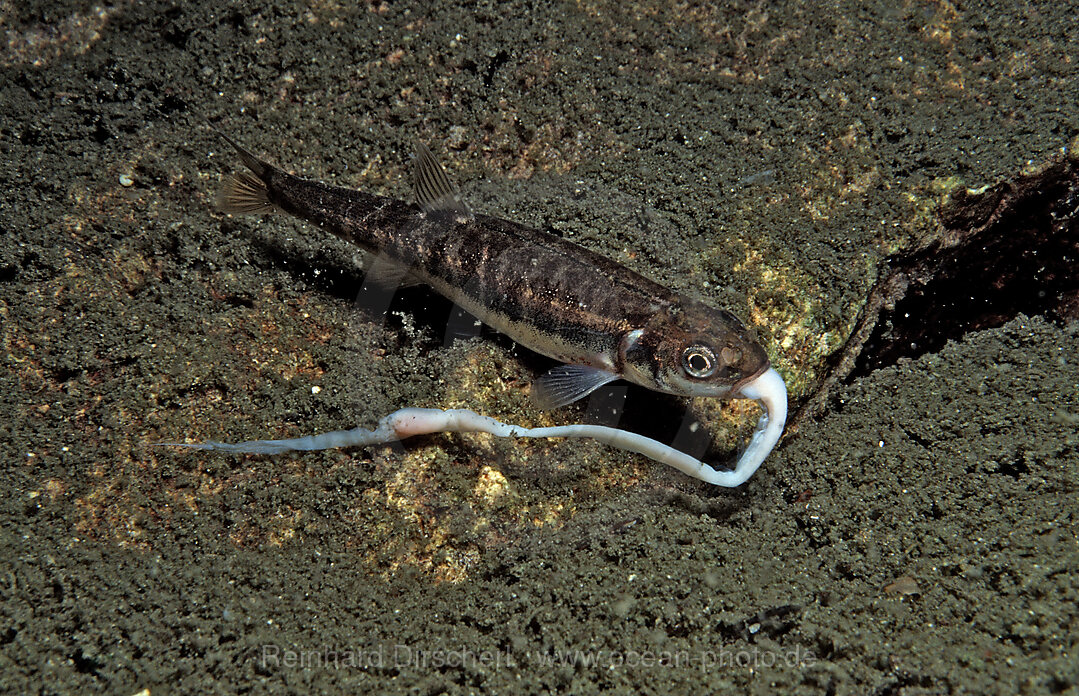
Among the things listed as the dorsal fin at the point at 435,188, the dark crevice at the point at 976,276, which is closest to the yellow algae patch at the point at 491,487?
the dorsal fin at the point at 435,188

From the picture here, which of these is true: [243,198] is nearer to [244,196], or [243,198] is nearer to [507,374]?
[244,196]

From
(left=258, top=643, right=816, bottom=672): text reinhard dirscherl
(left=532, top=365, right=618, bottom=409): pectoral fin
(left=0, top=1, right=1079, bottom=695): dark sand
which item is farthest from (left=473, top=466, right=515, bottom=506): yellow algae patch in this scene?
(left=258, top=643, right=816, bottom=672): text reinhard dirscherl

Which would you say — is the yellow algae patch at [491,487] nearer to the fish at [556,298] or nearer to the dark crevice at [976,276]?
the fish at [556,298]

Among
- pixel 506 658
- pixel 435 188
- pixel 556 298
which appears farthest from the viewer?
pixel 435 188

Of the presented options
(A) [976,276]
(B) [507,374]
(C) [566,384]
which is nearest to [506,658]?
(C) [566,384]

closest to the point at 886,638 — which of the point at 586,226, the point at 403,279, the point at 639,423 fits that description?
the point at 639,423
